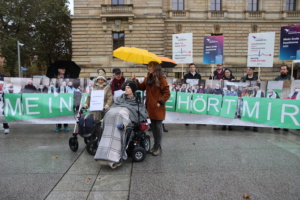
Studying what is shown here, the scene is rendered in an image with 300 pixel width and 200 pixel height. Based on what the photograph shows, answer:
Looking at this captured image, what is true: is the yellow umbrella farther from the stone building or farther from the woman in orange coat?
the stone building

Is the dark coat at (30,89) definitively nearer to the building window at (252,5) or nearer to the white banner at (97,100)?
the white banner at (97,100)

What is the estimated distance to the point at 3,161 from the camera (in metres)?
4.72

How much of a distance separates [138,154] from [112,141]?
73cm

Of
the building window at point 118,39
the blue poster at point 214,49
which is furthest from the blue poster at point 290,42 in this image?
the building window at point 118,39

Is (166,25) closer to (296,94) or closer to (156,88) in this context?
(296,94)

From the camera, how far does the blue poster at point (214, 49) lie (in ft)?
29.1

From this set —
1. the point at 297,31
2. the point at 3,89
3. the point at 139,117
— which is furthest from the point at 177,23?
the point at 139,117

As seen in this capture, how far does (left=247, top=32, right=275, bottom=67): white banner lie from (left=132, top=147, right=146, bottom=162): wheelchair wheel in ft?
18.2

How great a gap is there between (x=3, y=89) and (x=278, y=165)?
23.8 feet

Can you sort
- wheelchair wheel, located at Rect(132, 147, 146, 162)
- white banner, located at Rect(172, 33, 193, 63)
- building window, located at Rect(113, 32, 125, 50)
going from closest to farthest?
wheelchair wheel, located at Rect(132, 147, 146, 162) → white banner, located at Rect(172, 33, 193, 63) → building window, located at Rect(113, 32, 125, 50)

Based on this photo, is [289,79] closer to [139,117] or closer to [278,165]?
[278,165]

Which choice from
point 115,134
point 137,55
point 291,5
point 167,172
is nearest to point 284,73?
point 137,55

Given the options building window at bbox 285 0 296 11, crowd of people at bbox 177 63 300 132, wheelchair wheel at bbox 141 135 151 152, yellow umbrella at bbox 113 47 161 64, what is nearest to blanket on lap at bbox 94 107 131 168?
wheelchair wheel at bbox 141 135 151 152

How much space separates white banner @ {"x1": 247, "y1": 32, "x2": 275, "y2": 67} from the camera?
796 centimetres
